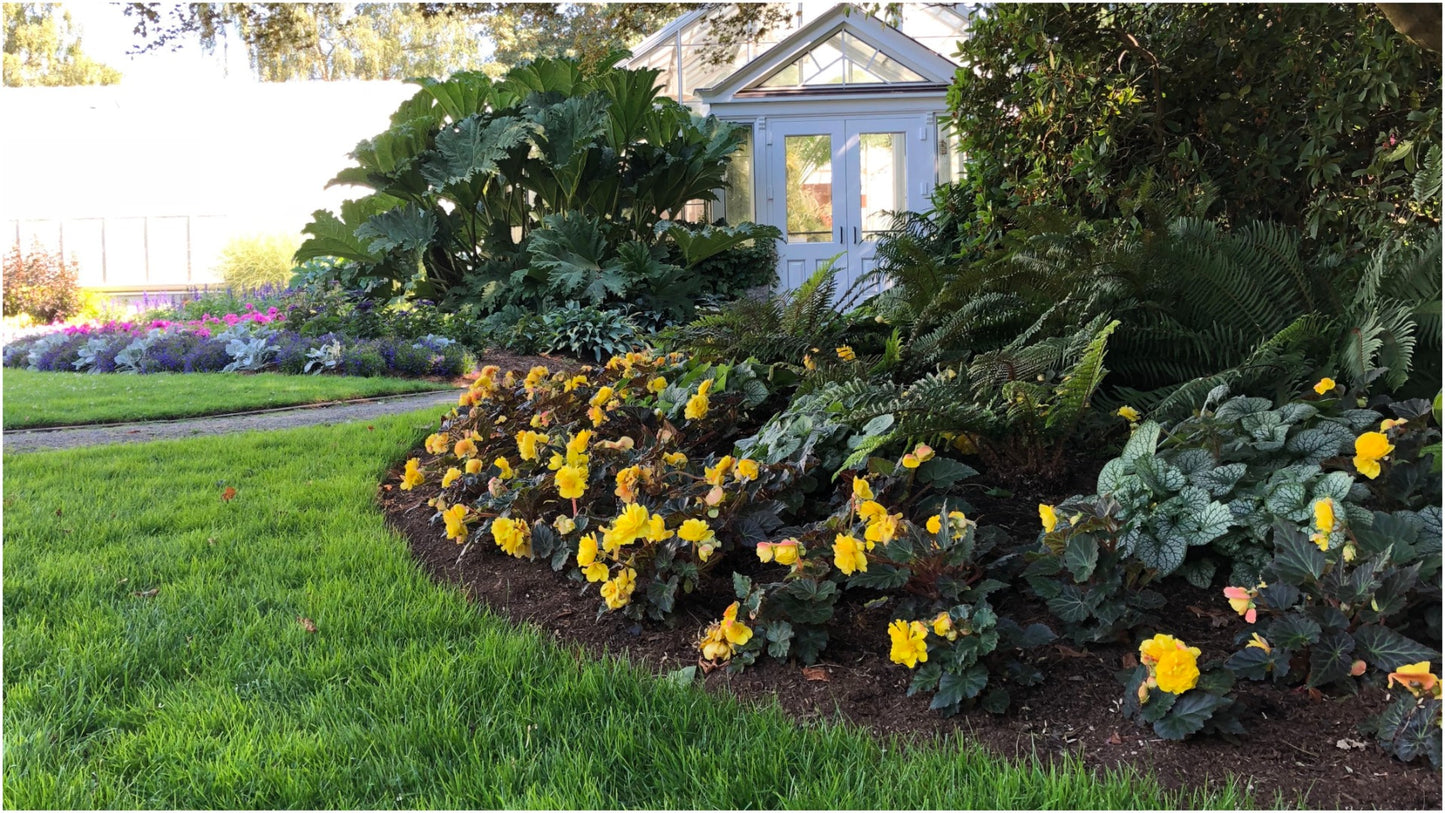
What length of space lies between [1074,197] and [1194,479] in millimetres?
1894

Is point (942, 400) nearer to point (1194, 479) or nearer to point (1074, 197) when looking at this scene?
point (1194, 479)

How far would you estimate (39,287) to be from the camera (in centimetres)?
1197

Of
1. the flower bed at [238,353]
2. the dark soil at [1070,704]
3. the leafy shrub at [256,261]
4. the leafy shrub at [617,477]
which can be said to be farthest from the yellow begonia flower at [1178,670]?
the leafy shrub at [256,261]

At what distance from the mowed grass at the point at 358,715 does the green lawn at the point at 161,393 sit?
9.34ft

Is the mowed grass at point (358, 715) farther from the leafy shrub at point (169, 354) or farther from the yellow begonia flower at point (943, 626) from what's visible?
the leafy shrub at point (169, 354)

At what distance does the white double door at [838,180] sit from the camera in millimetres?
10328

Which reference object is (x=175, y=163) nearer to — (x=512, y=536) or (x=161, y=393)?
(x=161, y=393)

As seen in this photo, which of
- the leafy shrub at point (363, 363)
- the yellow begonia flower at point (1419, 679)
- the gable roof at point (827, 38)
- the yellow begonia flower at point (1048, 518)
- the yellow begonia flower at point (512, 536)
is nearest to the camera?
the yellow begonia flower at point (1419, 679)

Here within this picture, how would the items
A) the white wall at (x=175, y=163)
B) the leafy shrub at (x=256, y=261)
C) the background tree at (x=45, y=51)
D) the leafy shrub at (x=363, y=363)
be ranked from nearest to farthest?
the leafy shrub at (x=363, y=363) < the background tree at (x=45, y=51) < the leafy shrub at (x=256, y=261) < the white wall at (x=175, y=163)

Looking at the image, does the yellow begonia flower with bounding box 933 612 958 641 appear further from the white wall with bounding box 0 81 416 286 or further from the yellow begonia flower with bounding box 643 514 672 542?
the white wall with bounding box 0 81 416 286

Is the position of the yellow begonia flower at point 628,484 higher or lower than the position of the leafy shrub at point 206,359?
lower

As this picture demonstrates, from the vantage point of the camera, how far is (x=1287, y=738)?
4.26 ft

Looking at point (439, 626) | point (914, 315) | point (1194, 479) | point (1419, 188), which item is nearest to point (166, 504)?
point (439, 626)

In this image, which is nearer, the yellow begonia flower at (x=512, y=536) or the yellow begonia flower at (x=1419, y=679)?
the yellow begonia flower at (x=1419, y=679)
